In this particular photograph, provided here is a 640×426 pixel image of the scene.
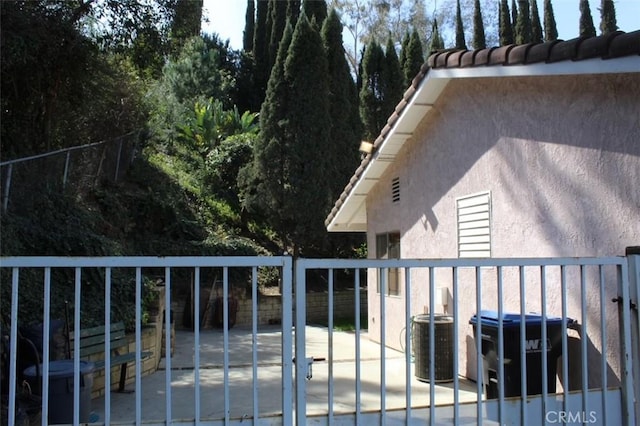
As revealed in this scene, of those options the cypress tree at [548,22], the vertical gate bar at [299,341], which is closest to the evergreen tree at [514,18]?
the cypress tree at [548,22]

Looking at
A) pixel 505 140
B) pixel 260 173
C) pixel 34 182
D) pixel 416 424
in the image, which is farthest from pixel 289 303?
pixel 260 173

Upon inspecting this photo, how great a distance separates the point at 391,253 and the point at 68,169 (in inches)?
243

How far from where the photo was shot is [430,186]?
8.74 metres

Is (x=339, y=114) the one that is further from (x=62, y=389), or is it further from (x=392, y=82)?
(x=62, y=389)

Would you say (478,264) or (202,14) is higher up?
(202,14)

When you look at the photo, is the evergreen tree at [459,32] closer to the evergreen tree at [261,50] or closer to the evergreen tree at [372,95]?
the evergreen tree at [261,50]

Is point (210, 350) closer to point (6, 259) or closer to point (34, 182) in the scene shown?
point (34, 182)

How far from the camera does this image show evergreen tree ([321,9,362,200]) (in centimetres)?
1858

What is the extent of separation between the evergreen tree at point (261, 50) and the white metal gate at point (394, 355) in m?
19.8

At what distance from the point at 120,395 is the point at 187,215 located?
31.2 ft

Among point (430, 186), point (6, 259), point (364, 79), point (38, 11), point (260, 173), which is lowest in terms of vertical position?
point (6, 259)

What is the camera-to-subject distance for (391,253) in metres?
10.6

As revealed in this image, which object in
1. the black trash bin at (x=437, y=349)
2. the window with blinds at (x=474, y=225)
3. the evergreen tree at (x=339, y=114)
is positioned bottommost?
the black trash bin at (x=437, y=349)

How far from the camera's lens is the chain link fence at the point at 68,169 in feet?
27.4
